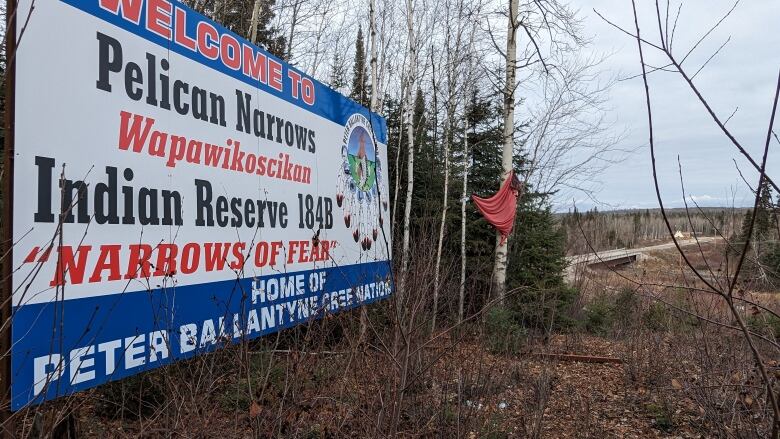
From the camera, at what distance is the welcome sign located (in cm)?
265

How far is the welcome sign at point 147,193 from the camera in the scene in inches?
104

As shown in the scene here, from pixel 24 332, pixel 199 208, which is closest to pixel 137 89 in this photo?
pixel 199 208

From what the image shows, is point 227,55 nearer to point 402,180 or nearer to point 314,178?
point 314,178

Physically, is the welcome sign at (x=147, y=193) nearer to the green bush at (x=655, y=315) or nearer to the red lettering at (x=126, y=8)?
the red lettering at (x=126, y=8)

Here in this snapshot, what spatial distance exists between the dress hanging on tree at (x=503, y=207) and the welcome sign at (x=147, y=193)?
4603mm

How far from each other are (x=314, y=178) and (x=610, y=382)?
199 inches

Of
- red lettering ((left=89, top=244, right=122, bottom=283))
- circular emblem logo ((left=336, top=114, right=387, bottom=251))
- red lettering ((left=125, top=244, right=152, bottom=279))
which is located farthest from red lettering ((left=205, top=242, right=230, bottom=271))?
circular emblem logo ((left=336, top=114, right=387, bottom=251))

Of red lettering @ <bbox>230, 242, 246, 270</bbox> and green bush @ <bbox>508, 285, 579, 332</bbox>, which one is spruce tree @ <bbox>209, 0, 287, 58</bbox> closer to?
green bush @ <bbox>508, 285, 579, 332</bbox>

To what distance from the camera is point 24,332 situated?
257cm

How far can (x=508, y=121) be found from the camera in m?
10.6

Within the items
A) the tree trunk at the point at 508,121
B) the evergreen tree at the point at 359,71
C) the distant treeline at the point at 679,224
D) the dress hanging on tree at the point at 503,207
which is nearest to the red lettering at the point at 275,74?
the distant treeline at the point at 679,224

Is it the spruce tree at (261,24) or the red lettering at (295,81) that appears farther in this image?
the spruce tree at (261,24)

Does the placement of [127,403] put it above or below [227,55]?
below

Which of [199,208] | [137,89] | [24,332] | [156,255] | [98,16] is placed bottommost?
[24,332]
